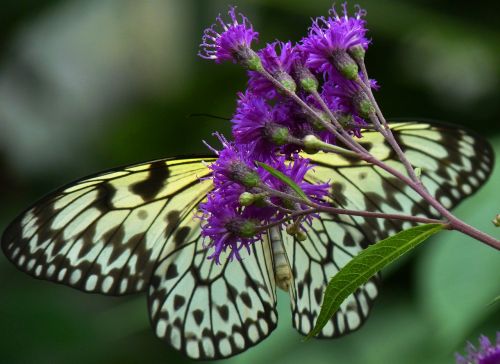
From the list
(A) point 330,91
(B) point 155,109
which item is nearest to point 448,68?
(B) point 155,109

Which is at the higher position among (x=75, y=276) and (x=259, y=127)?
(x=259, y=127)

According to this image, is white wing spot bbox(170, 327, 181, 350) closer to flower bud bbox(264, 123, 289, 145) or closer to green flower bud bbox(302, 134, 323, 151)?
flower bud bbox(264, 123, 289, 145)

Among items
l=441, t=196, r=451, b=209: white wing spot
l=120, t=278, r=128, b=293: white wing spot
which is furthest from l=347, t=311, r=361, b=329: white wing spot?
l=120, t=278, r=128, b=293: white wing spot

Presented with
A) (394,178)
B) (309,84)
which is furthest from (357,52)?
(394,178)

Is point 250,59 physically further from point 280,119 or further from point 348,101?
point 348,101

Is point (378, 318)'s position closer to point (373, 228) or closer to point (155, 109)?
point (373, 228)
